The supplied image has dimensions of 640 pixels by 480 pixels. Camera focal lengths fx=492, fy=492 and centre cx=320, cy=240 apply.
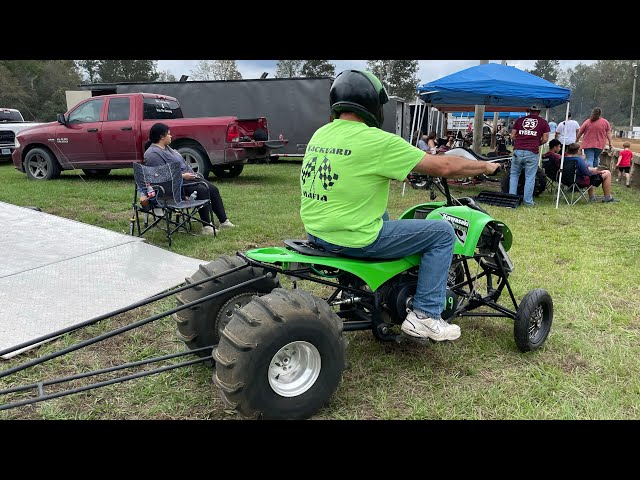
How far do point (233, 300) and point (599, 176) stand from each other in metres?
9.61

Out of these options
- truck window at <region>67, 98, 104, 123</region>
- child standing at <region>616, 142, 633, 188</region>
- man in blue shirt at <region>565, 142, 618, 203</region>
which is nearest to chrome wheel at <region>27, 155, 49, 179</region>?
truck window at <region>67, 98, 104, 123</region>

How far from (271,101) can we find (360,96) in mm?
13774

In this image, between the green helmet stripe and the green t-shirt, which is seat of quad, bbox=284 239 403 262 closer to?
the green t-shirt

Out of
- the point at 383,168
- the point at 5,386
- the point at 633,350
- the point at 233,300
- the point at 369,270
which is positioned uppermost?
the point at 383,168

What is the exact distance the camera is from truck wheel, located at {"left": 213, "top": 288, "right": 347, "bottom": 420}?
2498 mm

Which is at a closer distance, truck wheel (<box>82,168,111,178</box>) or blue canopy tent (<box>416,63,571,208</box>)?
blue canopy tent (<box>416,63,571,208</box>)

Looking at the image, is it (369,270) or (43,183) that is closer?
(369,270)

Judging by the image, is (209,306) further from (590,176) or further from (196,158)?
(590,176)

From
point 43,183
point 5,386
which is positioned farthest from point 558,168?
point 43,183

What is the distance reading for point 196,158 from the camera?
36.5 feet

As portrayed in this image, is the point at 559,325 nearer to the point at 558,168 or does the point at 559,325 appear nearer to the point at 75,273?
the point at 75,273

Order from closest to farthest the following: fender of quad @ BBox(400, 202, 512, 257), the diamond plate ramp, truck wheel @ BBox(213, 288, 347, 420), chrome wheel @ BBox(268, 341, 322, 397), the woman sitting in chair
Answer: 1. truck wheel @ BBox(213, 288, 347, 420)
2. chrome wheel @ BBox(268, 341, 322, 397)
3. fender of quad @ BBox(400, 202, 512, 257)
4. the diamond plate ramp
5. the woman sitting in chair

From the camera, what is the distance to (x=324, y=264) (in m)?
2.92

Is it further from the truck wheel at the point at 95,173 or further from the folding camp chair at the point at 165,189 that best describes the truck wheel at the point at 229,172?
the folding camp chair at the point at 165,189
